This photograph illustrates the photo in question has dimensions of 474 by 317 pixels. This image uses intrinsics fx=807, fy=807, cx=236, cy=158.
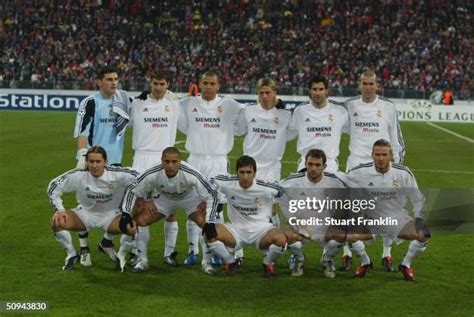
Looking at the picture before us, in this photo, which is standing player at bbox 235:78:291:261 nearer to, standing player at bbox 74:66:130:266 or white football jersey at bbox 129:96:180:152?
white football jersey at bbox 129:96:180:152

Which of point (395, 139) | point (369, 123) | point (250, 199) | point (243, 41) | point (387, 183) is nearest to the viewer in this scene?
point (250, 199)

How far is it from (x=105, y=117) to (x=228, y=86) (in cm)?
2679

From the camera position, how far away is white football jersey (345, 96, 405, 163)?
966cm

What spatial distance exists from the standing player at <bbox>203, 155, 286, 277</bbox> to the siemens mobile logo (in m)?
28.4

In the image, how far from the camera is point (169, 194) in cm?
898

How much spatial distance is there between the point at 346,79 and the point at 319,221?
30.8 metres

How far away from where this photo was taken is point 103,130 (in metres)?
9.68

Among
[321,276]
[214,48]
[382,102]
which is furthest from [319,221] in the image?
[214,48]

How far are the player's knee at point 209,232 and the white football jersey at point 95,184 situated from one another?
1078 mm

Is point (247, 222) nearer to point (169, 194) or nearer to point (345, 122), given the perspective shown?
point (169, 194)

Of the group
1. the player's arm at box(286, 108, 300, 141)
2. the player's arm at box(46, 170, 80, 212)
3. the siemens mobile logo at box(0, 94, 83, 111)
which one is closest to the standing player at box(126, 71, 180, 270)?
the player's arm at box(46, 170, 80, 212)

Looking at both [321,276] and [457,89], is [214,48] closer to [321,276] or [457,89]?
[457,89]

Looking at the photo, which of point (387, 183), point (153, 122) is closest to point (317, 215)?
point (387, 183)

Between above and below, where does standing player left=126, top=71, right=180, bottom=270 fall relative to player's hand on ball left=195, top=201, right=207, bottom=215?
above
